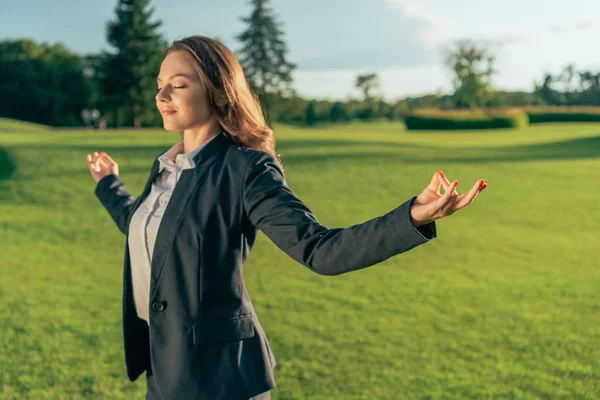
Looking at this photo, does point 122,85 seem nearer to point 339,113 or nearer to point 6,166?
point 339,113

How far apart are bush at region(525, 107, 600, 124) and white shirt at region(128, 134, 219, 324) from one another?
44119 mm

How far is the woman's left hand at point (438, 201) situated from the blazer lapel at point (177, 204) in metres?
0.75

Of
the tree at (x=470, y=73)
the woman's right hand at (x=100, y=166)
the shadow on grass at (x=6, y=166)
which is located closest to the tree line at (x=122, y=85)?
the tree at (x=470, y=73)

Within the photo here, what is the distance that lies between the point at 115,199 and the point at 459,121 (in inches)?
1346

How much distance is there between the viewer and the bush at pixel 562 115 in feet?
136

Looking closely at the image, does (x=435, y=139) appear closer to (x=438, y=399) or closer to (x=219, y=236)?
(x=438, y=399)

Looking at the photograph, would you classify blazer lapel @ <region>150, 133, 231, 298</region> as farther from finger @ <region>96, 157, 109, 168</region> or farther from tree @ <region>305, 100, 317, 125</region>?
tree @ <region>305, 100, 317, 125</region>

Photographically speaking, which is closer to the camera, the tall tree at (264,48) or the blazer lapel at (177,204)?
the blazer lapel at (177,204)

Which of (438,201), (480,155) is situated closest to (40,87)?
(480,155)

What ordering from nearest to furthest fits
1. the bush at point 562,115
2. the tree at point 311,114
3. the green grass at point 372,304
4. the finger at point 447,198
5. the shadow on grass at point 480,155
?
1. the finger at point 447,198
2. the green grass at point 372,304
3. the shadow on grass at point 480,155
4. the bush at point 562,115
5. the tree at point 311,114

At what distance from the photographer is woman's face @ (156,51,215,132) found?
208 centimetres

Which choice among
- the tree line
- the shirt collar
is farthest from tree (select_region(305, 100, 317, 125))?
the shirt collar

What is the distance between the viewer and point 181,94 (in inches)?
82.0

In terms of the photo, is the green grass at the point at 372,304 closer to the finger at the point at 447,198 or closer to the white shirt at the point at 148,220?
the white shirt at the point at 148,220
